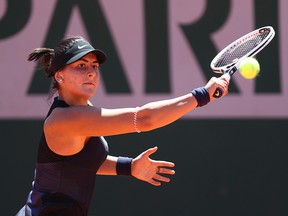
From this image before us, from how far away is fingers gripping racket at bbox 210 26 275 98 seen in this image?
10.2 feet

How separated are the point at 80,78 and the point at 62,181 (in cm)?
44

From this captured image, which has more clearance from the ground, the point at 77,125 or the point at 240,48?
the point at 240,48

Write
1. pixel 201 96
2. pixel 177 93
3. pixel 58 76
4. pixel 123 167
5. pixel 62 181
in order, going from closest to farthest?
pixel 201 96
pixel 62 181
pixel 58 76
pixel 123 167
pixel 177 93

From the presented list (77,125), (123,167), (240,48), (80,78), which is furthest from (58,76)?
(240,48)

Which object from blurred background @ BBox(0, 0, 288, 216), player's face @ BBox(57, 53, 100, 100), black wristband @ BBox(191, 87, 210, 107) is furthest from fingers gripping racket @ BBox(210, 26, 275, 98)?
blurred background @ BBox(0, 0, 288, 216)

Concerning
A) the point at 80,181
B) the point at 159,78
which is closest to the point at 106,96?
the point at 159,78

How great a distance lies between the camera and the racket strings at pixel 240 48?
325 centimetres

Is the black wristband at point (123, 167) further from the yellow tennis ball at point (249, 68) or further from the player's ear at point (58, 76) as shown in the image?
the yellow tennis ball at point (249, 68)

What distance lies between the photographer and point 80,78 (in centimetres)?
287

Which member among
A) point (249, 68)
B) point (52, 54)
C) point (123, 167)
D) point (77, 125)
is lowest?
point (123, 167)

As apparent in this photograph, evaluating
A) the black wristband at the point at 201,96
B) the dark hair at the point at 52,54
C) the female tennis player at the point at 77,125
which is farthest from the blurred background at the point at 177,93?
the black wristband at the point at 201,96

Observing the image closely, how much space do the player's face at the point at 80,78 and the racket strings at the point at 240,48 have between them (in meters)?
0.65

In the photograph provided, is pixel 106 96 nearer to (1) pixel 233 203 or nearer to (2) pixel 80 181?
(1) pixel 233 203

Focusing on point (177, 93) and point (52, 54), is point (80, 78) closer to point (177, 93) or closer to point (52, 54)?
point (52, 54)
